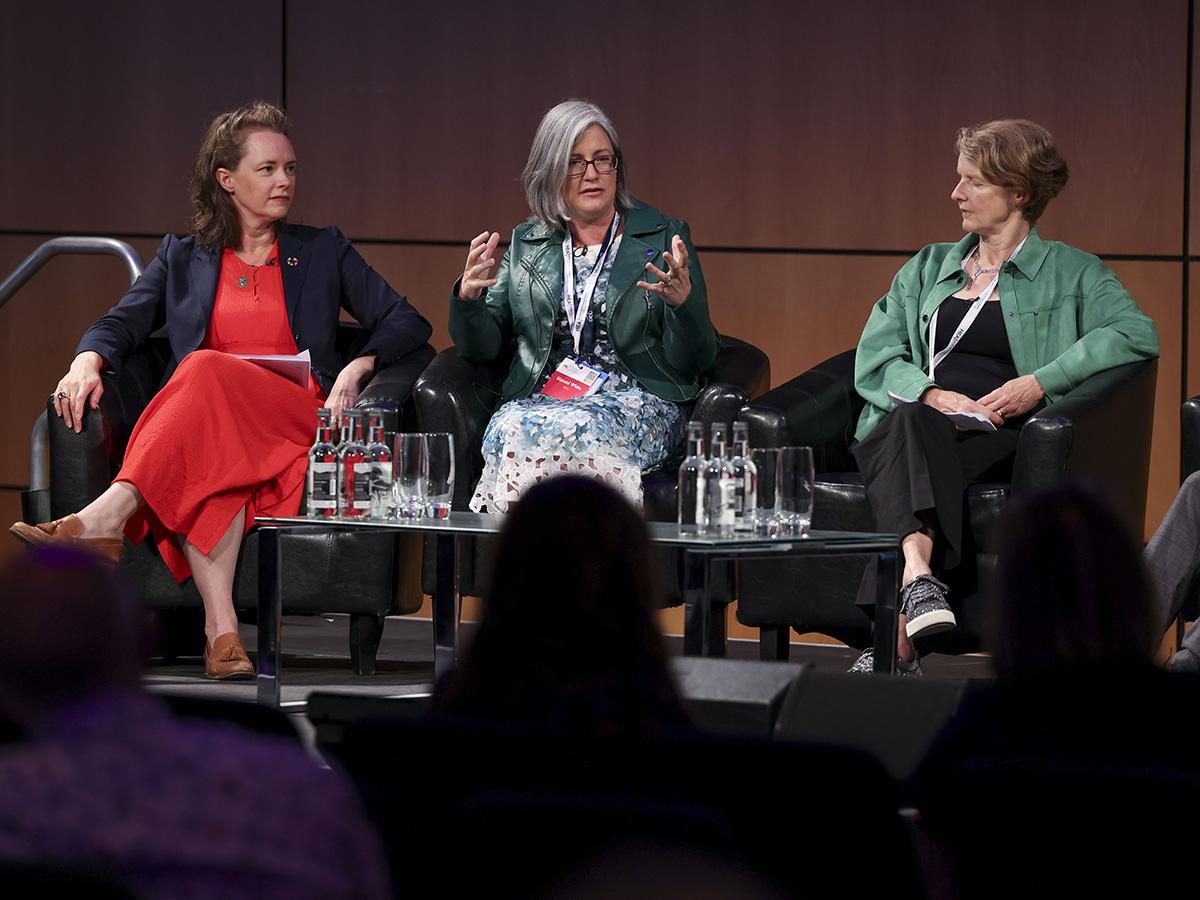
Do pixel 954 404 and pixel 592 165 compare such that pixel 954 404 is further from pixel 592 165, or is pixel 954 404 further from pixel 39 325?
pixel 39 325

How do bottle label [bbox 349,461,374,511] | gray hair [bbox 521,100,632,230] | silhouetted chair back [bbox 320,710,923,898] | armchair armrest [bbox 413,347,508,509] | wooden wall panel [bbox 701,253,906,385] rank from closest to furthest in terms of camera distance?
1. silhouetted chair back [bbox 320,710,923,898]
2. bottle label [bbox 349,461,374,511]
3. armchair armrest [bbox 413,347,508,509]
4. gray hair [bbox 521,100,632,230]
5. wooden wall panel [bbox 701,253,906,385]

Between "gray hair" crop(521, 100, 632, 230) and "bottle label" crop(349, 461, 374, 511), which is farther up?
"gray hair" crop(521, 100, 632, 230)

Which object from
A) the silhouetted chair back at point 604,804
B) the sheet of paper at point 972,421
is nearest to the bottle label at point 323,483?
the sheet of paper at point 972,421

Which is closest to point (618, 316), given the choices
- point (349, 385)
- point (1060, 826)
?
point (349, 385)

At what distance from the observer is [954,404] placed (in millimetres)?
4594

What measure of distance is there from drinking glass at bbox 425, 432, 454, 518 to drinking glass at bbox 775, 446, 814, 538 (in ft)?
2.41

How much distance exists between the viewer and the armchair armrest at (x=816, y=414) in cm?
452

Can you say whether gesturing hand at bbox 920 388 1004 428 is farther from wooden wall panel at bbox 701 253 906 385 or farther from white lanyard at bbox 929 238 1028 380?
wooden wall panel at bbox 701 253 906 385

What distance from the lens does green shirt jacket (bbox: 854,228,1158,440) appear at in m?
4.59

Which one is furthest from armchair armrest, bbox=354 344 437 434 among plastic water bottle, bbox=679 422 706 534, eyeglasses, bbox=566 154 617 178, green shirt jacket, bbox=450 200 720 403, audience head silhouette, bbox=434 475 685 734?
A: audience head silhouette, bbox=434 475 685 734

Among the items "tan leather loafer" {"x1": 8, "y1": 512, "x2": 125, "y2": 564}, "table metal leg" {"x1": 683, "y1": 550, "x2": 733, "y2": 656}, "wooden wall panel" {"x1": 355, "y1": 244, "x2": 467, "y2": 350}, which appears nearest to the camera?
"table metal leg" {"x1": 683, "y1": 550, "x2": 733, "y2": 656}

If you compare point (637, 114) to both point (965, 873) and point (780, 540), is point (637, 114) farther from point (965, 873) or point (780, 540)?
point (965, 873)

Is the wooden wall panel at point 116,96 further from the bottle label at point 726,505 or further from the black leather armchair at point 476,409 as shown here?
the bottle label at point 726,505

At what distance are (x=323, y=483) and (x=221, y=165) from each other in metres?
1.49
